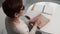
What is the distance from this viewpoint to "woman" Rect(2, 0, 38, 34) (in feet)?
3.05

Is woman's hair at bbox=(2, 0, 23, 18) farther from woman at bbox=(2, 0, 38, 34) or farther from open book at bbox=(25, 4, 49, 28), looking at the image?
open book at bbox=(25, 4, 49, 28)

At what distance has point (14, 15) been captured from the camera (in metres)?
0.96

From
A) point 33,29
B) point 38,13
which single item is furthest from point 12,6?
A: point 38,13

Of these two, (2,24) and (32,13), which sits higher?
(32,13)

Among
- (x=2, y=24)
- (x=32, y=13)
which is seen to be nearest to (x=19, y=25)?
(x=32, y=13)

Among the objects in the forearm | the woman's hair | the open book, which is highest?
the woman's hair

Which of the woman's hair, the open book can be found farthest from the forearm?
the woman's hair

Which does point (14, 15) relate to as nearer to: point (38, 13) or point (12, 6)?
point (12, 6)

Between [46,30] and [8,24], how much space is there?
1.24 ft

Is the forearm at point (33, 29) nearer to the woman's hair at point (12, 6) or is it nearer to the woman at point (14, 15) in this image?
the woman at point (14, 15)

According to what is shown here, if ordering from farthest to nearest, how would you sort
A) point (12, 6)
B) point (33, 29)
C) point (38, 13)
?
1. point (38, 13)
2. point (33, 29)
3. point (12, 6)

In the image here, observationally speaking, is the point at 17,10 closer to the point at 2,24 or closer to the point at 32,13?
the point at 32,13

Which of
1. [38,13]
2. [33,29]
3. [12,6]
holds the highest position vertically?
[12,6]

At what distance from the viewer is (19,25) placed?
3.40ft
